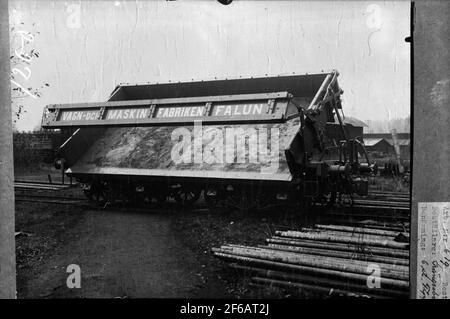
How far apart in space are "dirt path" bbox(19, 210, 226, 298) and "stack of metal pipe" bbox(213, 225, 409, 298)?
0.32 metres

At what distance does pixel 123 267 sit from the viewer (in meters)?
3.30

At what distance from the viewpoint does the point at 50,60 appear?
3551 millimetres

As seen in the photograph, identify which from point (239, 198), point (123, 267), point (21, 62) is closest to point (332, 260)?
point (123, 267)

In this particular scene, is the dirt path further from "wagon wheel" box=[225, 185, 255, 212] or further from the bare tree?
the bare tree

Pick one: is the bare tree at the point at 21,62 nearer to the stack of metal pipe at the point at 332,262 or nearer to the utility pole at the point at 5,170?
the utility pole at the point at 5,170

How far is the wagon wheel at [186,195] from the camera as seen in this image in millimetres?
4848

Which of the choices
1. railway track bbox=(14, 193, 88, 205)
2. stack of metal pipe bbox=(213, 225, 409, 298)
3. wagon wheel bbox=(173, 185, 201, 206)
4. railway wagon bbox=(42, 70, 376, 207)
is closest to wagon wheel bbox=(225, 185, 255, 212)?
railway wagon bbox=(42, 70, 376, 207)

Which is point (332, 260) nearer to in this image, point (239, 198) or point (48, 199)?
point (239, 198)

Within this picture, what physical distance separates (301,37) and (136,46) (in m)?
1.48

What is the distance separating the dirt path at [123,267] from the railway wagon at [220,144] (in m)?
1.05

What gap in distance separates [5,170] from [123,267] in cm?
120

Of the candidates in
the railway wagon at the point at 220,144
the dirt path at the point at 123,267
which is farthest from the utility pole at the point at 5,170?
the railway wagon at the point at 220,144

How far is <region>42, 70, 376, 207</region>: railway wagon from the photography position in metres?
4.00
